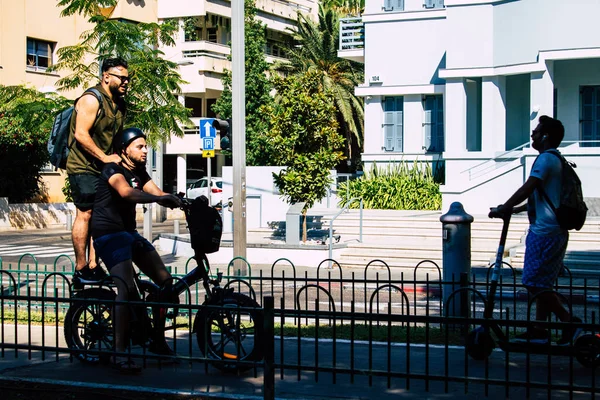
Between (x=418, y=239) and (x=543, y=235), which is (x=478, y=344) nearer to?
(x=543, y=235)

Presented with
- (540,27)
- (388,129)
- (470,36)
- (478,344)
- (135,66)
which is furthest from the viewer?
(388,129)

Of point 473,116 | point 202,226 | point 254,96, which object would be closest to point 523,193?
point 202,226

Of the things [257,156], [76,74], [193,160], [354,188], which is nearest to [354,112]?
[257,156]

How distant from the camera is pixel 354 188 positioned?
88.5 feet

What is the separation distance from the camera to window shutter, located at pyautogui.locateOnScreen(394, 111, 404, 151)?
29.2 m

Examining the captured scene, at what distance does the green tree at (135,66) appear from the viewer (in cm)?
2039

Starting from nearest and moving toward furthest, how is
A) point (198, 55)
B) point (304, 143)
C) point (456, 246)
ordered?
point (456, 246)
point (304, 143)
point (198, 55)

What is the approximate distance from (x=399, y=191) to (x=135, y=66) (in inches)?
364

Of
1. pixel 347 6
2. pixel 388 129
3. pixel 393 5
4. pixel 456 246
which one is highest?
pixel 347 6

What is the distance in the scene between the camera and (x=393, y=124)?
96.6 feet

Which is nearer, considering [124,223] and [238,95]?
[124,223]

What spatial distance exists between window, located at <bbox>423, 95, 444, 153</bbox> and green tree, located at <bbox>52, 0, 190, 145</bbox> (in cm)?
990

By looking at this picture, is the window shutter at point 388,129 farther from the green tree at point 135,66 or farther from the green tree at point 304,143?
the green tree at point 135,66

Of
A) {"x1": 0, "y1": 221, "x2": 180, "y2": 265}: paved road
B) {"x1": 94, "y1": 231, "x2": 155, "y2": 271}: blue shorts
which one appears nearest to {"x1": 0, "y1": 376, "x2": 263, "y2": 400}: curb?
{"x1": 94, "y1": 231, "x2": 155, "y2": 271}: blue shorts
